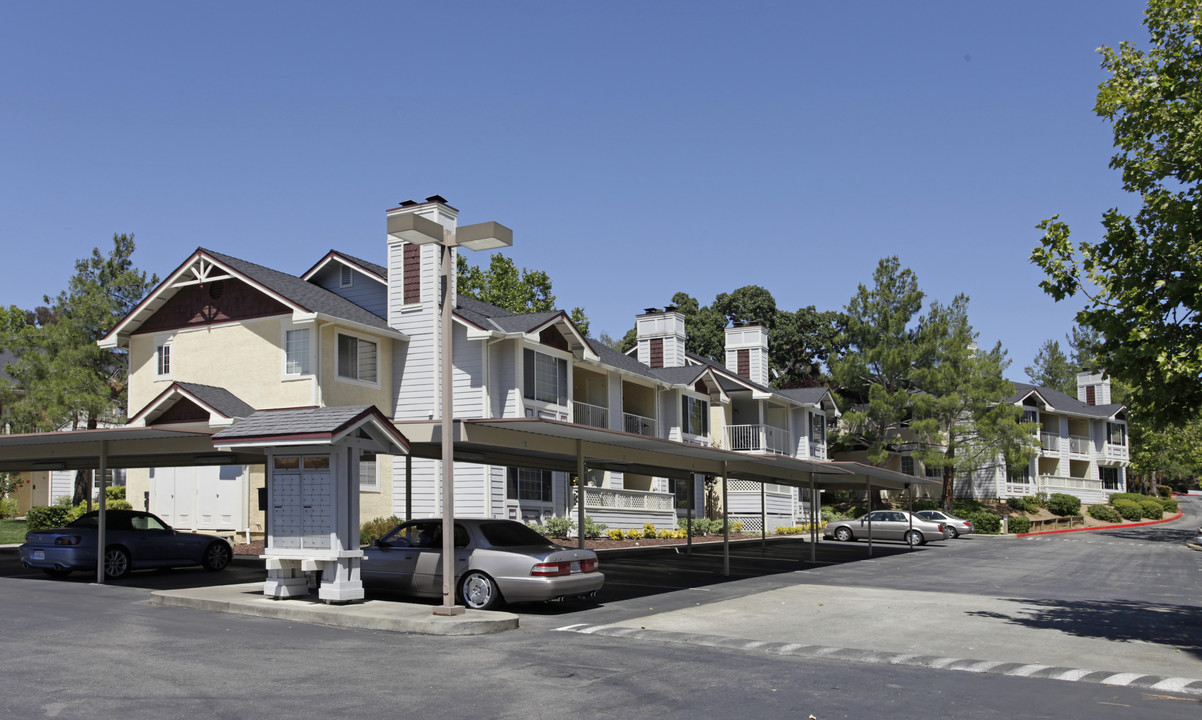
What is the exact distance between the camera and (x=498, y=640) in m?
12.3

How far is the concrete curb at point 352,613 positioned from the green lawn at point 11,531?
18.3 metres

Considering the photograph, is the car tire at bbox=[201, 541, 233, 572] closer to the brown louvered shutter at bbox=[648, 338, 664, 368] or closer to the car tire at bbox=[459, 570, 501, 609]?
the car tire at bbox=[459, 570, 501, 609]

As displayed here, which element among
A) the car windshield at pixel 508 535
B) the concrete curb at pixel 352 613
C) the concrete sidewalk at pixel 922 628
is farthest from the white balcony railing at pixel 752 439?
the concrete curb at pixel 352 613

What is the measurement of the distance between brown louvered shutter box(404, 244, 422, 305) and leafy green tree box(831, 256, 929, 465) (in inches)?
1144

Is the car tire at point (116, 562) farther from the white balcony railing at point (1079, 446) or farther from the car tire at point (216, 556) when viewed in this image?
the white balcony railing at point (1079, 446)

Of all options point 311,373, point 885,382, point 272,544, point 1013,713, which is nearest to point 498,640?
point 272,544

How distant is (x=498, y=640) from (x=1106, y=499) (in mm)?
63643

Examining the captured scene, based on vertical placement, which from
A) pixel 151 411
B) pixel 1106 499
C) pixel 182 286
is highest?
pixel 182 286

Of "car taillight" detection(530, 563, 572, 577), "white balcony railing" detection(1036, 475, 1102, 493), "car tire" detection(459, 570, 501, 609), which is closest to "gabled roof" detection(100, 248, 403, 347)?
"car tire" detection(459, 570, 501, 609)

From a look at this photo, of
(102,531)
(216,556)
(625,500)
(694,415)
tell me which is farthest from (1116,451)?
(102,531)

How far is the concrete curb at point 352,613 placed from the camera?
1291 centimetres

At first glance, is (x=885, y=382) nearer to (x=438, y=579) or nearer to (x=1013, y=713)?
(x=438, y=579)

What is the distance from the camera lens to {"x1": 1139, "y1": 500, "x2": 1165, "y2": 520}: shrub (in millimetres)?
62344

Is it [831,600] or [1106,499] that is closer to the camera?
[831,600]
